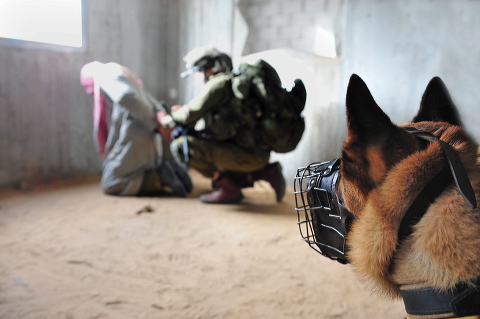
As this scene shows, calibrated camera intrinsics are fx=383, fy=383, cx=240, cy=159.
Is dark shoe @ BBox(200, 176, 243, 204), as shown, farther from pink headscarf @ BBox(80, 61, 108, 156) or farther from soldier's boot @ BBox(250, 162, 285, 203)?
pink headscarf @ BBox(80, 61, 108, 156)

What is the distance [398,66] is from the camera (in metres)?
3.60

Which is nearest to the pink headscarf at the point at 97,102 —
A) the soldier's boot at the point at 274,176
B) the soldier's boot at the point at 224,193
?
the soldier's boot at the point at 224,193

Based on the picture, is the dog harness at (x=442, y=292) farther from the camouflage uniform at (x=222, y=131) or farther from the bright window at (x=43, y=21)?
the bright window at (x=43, y=21)

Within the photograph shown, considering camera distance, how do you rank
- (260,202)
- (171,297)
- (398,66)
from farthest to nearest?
(260,202) → (398,66) → (171,297)

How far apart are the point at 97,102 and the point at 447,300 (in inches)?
165

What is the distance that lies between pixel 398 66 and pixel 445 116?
277cm

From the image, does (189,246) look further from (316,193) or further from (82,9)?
(82,9)

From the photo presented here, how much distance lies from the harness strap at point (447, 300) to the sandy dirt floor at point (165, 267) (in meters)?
1.11

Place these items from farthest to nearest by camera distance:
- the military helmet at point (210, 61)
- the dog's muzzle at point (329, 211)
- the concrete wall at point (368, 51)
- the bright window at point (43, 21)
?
the bright window at point (43, 21), the military helmet at point (210, 61), the concrete wall at point (368, 51), the dog's muzzle at point (329, 211)

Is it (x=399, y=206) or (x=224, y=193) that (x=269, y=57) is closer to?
(x=224, y=193)

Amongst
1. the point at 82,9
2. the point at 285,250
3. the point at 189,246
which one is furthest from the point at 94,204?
the point at 82,9

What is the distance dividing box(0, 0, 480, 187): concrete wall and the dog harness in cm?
249

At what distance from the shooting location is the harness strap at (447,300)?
2.52 ft

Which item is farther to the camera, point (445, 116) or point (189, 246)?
point (189, 246)
